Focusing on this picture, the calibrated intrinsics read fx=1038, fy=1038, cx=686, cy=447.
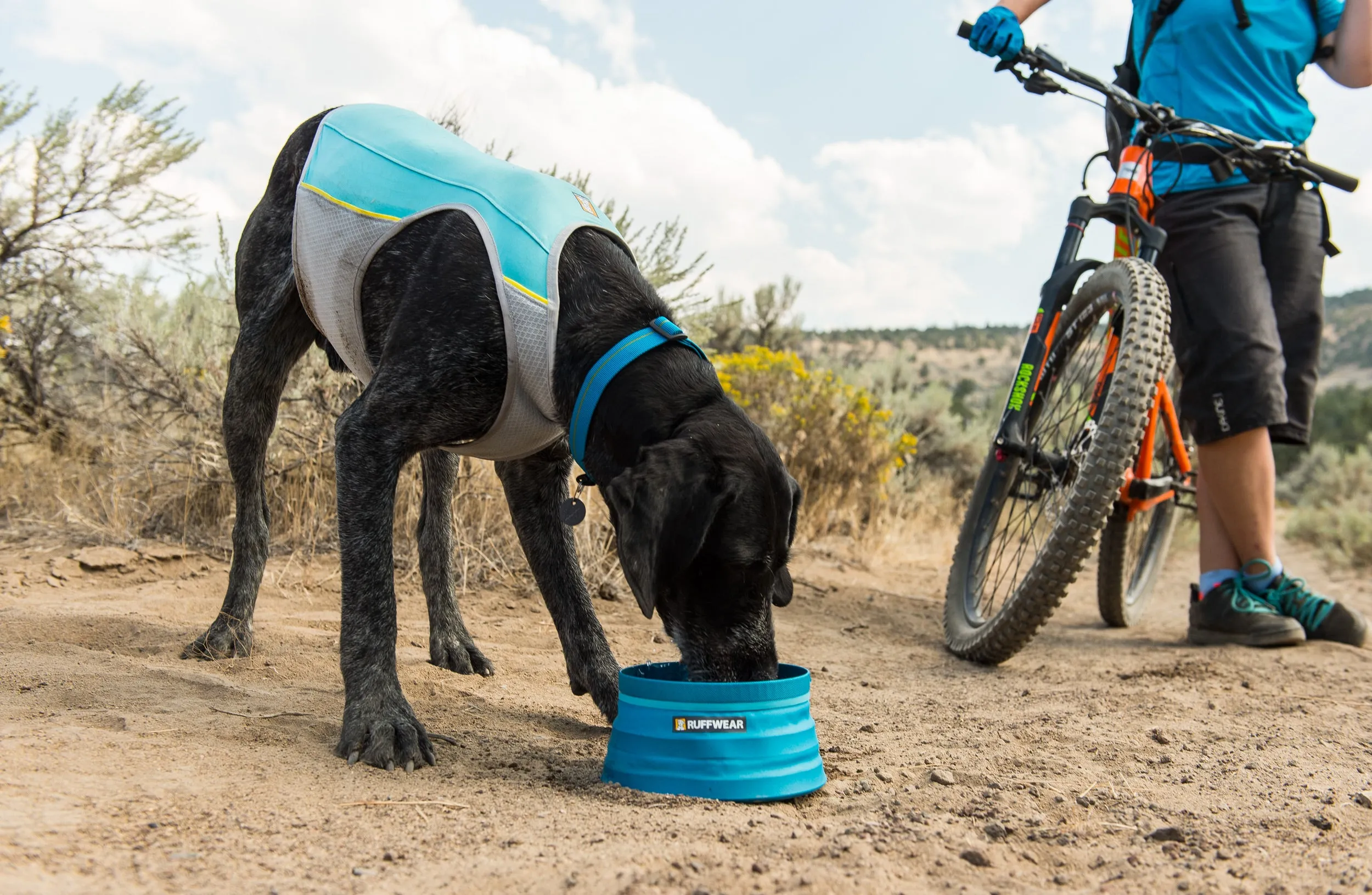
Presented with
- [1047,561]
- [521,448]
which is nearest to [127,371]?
[521,448]

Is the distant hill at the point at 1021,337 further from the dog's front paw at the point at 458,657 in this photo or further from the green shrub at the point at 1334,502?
the dog's front paw at the point at 458,657

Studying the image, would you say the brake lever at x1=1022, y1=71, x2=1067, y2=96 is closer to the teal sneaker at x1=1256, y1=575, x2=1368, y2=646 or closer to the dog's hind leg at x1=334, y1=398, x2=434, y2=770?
the teal sneaker at x1=1256, y1=575, x2=1368, y2=646

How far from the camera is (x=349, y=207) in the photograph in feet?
10.1

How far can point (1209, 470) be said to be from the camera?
14.1ft

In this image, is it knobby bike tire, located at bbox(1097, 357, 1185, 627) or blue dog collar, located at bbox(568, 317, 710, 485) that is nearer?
blue dog collar, located at bbox(568, 317, 710, 485)

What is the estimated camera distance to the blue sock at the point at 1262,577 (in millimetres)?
4363

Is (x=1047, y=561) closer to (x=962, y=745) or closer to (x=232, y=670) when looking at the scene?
(x=962, y=745)

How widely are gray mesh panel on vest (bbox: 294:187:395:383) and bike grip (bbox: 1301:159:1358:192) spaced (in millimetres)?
3667

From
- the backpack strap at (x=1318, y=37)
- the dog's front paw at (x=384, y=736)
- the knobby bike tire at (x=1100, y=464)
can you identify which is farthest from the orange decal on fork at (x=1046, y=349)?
the dog's front paw at (x=384, y=736)

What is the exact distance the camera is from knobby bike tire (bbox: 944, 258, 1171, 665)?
3555 millimetres

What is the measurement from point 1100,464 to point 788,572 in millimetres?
1572

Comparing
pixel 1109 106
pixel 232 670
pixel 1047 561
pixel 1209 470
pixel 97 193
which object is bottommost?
pixel 232 670

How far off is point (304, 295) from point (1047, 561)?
8.75ft

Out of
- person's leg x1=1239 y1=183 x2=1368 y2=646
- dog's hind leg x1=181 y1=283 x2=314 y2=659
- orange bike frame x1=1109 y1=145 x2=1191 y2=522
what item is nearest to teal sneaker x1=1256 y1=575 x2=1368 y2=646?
person's leg x1=1239 y1=183 x2=1368 y2=646
